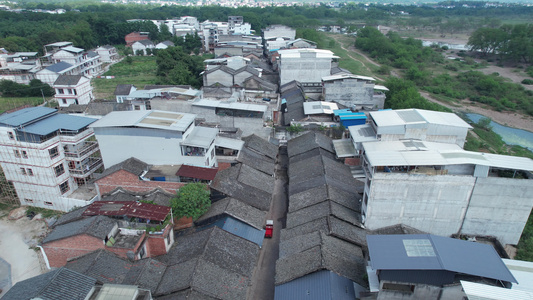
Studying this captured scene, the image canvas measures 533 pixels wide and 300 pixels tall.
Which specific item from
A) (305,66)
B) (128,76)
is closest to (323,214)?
(305,66)

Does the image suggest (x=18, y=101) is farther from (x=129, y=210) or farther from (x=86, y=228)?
(x=86, y=228)

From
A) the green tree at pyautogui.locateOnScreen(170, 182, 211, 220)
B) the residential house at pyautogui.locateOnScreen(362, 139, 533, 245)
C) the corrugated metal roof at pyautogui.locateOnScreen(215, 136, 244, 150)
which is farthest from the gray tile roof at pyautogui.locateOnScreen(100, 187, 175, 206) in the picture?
the residential house at pyautogui.locateOnScreen(362, 139, 533, 245)

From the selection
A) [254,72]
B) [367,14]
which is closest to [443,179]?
[254,72]

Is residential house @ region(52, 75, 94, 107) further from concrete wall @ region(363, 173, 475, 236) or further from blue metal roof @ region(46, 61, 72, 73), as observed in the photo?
concrete wall @ region(363, 173, 475, 236)

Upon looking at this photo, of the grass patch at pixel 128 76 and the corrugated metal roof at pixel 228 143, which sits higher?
the corrugated metal roof at pixel 228 143

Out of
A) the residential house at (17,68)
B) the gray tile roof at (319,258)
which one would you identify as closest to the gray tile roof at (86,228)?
the gray tile roof at (319,258)

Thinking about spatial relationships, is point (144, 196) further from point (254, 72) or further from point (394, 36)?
point (394, 36)

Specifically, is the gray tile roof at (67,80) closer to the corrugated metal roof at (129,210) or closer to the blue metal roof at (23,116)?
the blue metal roof at (23,116)
